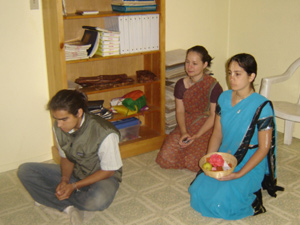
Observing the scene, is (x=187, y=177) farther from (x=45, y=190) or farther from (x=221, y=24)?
(x=221, y=24)

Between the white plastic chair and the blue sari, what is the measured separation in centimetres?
79

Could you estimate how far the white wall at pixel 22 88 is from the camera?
3.01 metres

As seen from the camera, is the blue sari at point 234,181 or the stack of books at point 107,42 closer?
the blue sari at point 234,181

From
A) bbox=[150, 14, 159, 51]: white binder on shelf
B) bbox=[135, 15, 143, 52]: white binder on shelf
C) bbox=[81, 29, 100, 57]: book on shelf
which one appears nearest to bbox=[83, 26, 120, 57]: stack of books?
bbox=[81, 29, 100, 57]: book on shelf

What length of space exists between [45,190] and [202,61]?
1.52m

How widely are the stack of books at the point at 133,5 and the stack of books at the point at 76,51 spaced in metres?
0.41

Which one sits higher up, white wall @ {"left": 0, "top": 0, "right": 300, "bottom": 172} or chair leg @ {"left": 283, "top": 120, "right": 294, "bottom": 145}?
white wall @ {"left": 0, "top": 0, "right": 300, "bottom": 172}

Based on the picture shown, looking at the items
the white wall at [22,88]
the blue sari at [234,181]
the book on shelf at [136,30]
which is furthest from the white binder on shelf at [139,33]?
the blue sari at [234,181]

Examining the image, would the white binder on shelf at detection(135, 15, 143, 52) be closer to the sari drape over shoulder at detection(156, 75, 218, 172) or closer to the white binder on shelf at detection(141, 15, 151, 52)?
the white binder on shelf at detection(141, 15, 151, 52)

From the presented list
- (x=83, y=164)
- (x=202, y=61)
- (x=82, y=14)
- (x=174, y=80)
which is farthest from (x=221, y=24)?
(x=83, y=164)

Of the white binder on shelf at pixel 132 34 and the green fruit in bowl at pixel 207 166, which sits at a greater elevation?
the white binder on shelf at pixel 132 34

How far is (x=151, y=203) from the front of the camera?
2.72 metres

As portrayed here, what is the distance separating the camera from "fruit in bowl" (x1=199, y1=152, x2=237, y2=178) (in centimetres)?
241

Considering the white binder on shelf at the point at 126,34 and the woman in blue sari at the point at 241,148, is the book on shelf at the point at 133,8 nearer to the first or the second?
the white binder on shelf at the point at 126,34
